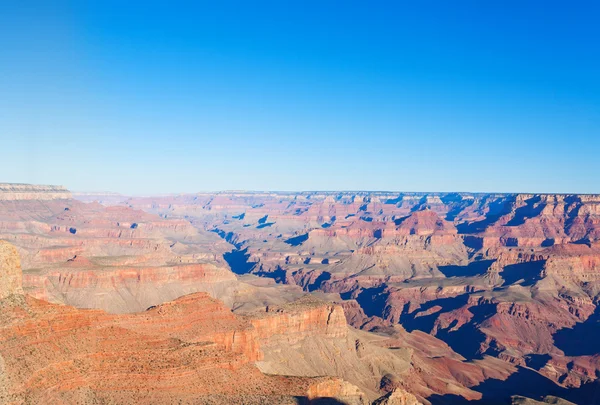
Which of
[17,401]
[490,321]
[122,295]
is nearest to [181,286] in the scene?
[122,295]

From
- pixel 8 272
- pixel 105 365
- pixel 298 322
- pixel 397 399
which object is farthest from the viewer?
pixel 298 322

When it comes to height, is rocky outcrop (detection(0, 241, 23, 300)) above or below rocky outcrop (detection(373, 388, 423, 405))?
above

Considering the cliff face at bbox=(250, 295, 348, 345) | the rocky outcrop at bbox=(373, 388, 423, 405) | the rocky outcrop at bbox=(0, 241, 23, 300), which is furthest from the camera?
the cliff face at bbox=(250, 295, 348, 345)

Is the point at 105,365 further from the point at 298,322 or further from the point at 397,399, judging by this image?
the point at 298,322

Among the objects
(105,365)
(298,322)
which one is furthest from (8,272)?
(298,322)

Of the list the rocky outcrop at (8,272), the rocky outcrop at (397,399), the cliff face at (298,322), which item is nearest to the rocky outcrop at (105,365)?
the rocky outcrop at (8,272)

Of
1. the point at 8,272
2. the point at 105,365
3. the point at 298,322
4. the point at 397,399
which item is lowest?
the point at 298,322

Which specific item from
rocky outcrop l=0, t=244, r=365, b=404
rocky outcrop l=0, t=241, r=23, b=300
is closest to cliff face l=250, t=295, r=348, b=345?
rocky outcrop l=0, t=244, r=365, b=404

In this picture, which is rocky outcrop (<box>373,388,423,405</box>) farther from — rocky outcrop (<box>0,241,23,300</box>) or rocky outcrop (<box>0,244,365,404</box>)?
rocky outcrop (<box>0,241,23,300</box>)

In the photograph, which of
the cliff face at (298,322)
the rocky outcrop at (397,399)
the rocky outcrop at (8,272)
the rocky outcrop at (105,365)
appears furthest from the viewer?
the cliff face at (298,322)

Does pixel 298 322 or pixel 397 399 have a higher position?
pixel 397 399

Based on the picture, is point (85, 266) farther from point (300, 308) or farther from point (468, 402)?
point (468, 402)

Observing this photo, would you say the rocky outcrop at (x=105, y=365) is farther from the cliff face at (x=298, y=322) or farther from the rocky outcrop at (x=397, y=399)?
the cliff face at (x=298, y=322)
